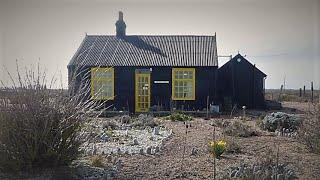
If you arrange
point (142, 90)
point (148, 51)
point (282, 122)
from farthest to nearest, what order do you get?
point (148, 51)
point (142, 90)
point (282, 122)

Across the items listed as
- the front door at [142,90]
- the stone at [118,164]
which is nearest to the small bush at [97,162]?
the stone at [118,164]

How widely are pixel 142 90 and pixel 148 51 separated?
94.7 inches

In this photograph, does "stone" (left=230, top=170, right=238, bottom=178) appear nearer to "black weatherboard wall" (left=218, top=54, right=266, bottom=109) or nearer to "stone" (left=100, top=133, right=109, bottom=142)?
"stone" (left=100, top=133, right=109, bottom=142)

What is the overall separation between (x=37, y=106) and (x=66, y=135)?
713 millimetres

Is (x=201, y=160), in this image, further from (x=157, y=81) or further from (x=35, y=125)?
(x=157, y=81)

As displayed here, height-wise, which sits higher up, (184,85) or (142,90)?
(184,85)

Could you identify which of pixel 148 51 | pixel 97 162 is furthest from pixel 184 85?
pixel 97 162

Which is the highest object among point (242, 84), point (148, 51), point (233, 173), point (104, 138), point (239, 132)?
point (148, 51)

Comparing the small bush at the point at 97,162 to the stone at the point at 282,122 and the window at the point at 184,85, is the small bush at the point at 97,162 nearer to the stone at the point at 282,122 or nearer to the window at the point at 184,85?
the stone at the point at 282,122

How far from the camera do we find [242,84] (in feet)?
76.7

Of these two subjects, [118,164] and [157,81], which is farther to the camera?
[157,81]

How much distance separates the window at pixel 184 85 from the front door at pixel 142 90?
1337mm

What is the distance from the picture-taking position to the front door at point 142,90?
22062 mm

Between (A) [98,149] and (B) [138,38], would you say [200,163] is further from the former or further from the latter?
(B) [138,38]
